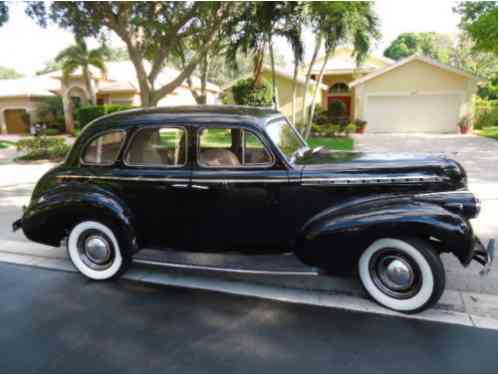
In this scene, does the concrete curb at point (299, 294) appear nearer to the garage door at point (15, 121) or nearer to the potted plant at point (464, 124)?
the potted plant at point (464, 124)

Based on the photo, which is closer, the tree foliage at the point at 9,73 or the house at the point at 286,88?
the house at the point at 286,88

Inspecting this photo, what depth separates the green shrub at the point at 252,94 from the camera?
58.1ft

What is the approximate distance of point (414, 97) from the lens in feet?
69.3

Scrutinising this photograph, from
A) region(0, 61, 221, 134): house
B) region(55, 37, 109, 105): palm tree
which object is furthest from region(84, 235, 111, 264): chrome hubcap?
region(55, 37, 109, 105): palm tree

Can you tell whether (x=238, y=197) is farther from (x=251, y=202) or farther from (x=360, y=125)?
(x=360, y=125)

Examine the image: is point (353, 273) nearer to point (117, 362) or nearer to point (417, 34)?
point (117, 362)

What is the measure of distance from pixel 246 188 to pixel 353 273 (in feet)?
4.22

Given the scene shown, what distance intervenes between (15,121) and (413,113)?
28785mm

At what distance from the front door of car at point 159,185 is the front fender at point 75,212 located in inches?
5.5

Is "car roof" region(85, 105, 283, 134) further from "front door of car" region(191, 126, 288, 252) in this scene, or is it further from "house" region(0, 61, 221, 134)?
"house" region(0, 61, 221, 134)

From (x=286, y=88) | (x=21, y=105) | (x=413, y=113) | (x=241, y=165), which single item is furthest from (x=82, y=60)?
(x=241, y=165)

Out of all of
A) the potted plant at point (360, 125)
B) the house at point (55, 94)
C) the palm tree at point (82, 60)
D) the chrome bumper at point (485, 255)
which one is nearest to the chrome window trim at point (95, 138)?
the chrome bumper at point (485, 255)

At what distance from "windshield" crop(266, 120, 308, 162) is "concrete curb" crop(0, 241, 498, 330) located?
1.36 metres

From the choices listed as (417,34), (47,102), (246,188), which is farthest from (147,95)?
(417,34)
